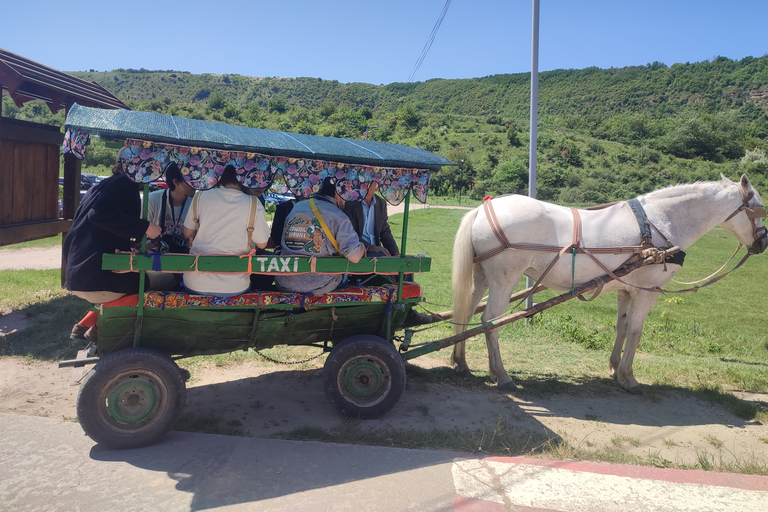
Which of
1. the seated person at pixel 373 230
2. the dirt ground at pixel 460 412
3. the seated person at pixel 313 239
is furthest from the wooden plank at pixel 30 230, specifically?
the seated person at pixel 373 230

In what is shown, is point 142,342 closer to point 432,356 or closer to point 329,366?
point 329,366

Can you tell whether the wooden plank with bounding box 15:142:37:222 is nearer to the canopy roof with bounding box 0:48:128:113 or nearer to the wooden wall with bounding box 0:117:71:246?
the wooden wall with bounding box 0:117:71:246

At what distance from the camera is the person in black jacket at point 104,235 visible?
11.7 feet

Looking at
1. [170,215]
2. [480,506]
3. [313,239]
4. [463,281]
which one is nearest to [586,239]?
[463,281]

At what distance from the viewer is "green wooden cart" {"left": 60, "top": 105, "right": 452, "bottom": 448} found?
352 cm

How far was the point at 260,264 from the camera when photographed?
3.89 meters

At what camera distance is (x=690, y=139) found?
5816 cm

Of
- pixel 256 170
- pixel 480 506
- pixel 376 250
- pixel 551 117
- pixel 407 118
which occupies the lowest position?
pixel 480 506

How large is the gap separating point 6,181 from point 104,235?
4070 millimetres

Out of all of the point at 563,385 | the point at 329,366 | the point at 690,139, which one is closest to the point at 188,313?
the point at 329,366

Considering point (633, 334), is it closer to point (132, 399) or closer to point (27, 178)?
point (132, 399)

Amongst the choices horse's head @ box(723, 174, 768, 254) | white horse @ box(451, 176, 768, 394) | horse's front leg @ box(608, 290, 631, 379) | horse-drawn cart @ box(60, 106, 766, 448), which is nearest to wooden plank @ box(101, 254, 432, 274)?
horse-drawn cart @ box(60, 106, 766, 448)

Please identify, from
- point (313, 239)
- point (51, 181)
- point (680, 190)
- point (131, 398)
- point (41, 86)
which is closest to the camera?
point (131, 398)

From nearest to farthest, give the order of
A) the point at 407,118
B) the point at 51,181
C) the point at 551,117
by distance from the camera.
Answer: the point at 51,181 < the point at 407,118 < the point at 551,117
